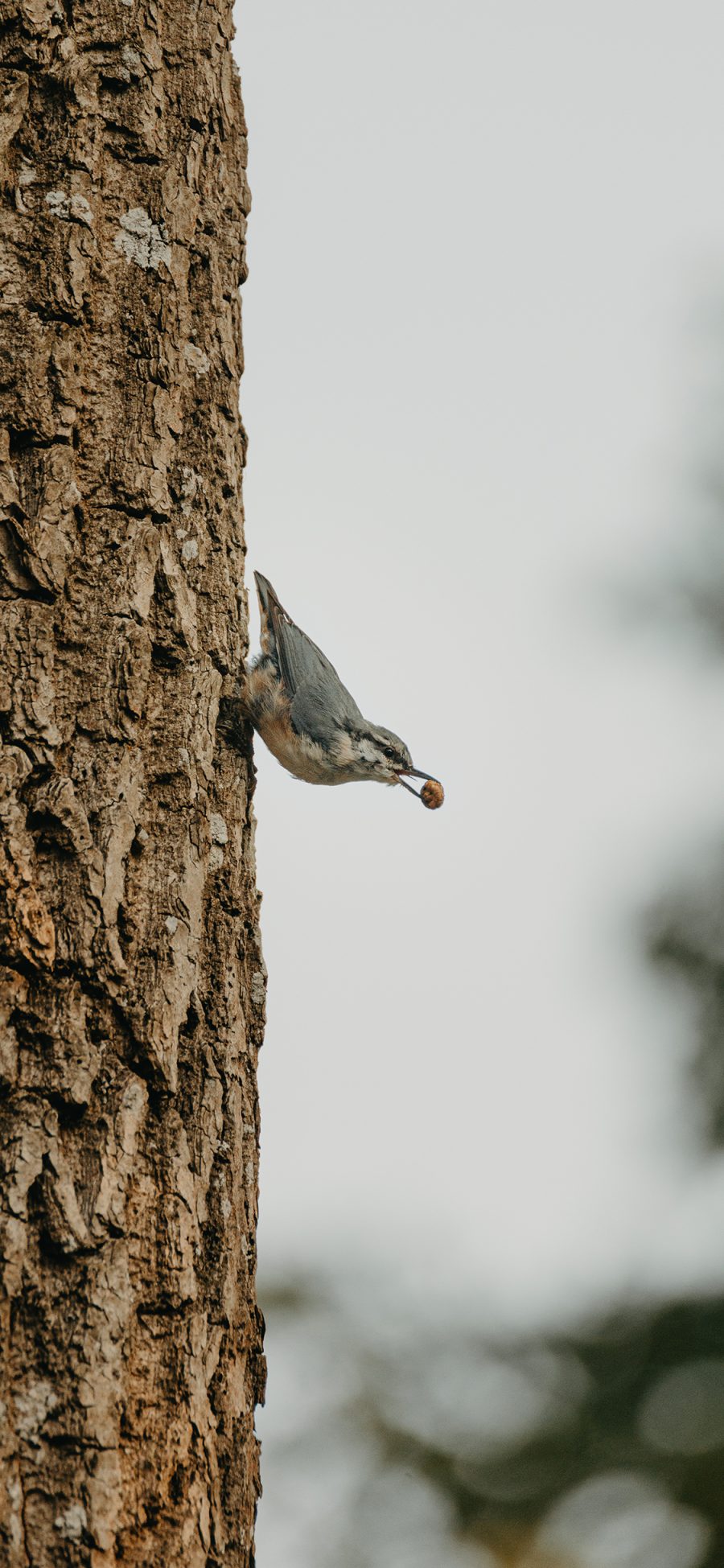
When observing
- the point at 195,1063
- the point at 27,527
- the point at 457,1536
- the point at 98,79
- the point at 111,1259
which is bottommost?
the point at 457,1536

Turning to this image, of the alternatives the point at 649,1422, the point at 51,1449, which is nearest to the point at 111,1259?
the point at 51,1449

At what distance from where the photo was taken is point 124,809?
66.1 inches

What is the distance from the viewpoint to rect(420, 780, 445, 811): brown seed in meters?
3.76

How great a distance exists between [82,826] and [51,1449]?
70 centimetres

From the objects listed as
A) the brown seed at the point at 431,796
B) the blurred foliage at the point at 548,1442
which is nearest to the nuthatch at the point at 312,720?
the brown seed at the point at 431,796

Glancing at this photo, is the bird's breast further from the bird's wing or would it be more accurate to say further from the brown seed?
the brown seed

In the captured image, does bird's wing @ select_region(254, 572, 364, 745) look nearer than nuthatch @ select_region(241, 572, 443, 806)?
No

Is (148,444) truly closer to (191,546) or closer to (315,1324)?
(191,546)

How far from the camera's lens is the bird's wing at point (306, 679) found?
2.97 m

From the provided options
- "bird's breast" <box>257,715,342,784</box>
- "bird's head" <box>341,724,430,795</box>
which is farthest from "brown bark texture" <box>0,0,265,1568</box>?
"bird's head" <box>341,724,430,795</box>

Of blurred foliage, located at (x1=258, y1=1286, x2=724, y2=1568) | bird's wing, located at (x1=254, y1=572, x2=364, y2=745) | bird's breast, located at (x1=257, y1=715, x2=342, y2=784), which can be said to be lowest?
blurred foliage, located at (x1=258, y1=1286, x2=724, y2=1568)

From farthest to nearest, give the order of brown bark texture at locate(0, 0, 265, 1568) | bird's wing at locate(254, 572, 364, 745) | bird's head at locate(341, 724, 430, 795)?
bird's head at locate(341, 724, 430, 795)
bird's wing at locate(254, 572, 364, 745)
brown bark texture at locate(0, 0, 265, 1568)

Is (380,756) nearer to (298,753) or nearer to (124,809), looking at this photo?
(298,753)

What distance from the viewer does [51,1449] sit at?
133cm
